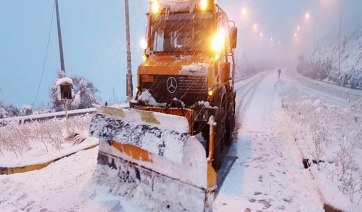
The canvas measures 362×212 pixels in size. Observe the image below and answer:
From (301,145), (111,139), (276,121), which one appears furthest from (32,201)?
(276,121)

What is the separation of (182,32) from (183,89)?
144 centimetres

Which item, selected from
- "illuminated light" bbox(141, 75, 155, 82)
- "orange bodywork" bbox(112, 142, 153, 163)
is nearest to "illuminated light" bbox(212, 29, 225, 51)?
"illuminated light" bbox(141, 75, 155, 82)

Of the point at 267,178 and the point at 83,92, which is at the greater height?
the point at 83,92

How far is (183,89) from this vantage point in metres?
5.74

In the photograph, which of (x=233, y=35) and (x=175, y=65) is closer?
(x=175, y=65)

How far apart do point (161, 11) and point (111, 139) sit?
332 cm

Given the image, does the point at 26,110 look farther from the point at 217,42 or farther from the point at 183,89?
the point at 217,42

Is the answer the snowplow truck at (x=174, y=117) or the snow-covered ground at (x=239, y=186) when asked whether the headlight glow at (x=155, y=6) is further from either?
the snow-covered ground at (x=239, y=186)

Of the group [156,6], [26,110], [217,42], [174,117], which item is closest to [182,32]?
[217,42]

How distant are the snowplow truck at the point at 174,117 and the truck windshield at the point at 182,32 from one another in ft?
0.07

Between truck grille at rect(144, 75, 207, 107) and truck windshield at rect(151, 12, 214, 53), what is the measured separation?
0.89 meters

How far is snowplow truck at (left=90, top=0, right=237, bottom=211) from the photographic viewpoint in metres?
4.01

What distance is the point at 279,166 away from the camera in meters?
6.06

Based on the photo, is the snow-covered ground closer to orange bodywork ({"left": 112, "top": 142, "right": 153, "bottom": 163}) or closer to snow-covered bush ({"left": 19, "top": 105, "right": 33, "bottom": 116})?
orange bodywork ({"left": 112, "top": 142, "right": 153, "bottom": 163})
